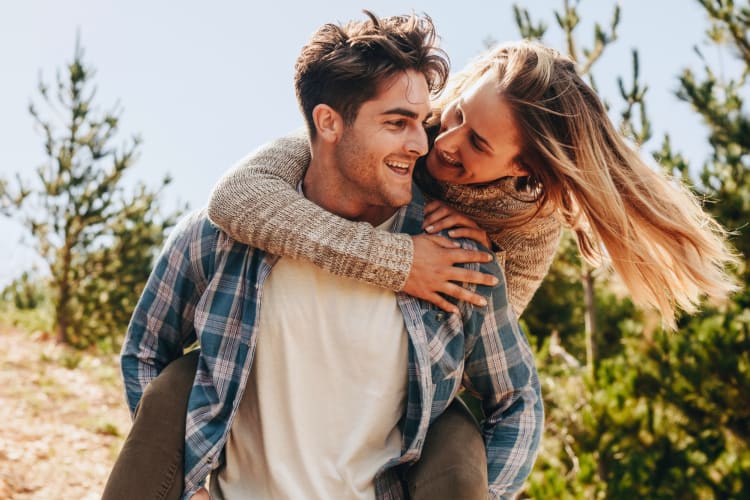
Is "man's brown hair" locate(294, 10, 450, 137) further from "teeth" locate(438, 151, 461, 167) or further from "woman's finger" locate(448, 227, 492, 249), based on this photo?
"woman's finger" locate(448, 227, 492, 249)

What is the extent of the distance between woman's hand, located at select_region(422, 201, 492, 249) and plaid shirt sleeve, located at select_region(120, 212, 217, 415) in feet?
2.00

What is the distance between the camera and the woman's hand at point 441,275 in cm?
197

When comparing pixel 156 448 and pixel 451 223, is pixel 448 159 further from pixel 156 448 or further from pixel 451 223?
pixel 156 448

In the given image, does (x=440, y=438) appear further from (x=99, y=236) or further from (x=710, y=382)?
(x=99, y=236)

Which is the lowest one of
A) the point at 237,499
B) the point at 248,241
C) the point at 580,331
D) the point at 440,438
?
the point at 580,331

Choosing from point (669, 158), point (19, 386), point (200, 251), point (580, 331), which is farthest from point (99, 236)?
point (200, 251)

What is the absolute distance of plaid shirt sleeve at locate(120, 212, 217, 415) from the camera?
214 cm

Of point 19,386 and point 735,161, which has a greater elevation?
point 735,161

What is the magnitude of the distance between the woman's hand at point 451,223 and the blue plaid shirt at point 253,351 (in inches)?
1.2

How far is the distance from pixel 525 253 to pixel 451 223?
1.53 ft

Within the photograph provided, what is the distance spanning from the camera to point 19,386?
6.41m

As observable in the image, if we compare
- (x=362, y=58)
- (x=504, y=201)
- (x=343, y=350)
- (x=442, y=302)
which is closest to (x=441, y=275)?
(x=442, y=302)

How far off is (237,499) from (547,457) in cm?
385

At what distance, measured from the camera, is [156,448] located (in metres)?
1.89
